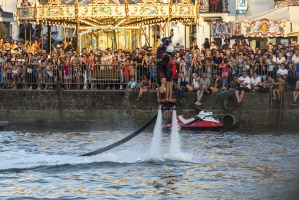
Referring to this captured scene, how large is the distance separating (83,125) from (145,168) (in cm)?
1269

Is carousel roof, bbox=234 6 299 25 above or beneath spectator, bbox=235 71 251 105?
above

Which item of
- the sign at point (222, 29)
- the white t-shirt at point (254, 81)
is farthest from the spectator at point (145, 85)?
the sign at point (222, 29)

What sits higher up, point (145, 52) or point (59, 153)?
point (145, 52)

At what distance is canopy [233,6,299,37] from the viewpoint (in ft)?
147

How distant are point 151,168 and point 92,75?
1259cm

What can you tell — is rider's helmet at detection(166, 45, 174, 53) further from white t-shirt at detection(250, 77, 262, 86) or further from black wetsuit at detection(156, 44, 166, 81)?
white t-shirt at detection(250, 77, 262, 86)

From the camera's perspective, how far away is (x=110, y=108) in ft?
137

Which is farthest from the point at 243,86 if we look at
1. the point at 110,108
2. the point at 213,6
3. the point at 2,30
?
the point at 2,30

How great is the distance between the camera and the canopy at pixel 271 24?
4472 cm

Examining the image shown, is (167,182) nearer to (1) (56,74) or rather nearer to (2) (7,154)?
Result: (2) (7,154)

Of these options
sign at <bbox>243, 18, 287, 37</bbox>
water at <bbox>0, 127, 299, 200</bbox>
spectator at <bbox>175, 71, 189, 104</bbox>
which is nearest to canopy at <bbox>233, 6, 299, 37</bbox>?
sign at <bbox>243, 18, 287, 37</bbox>

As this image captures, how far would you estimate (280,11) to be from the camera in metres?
46.5

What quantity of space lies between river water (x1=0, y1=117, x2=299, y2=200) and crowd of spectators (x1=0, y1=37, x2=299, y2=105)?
2.14 metres

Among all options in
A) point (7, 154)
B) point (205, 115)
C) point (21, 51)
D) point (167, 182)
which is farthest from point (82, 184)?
point (21, 51)
